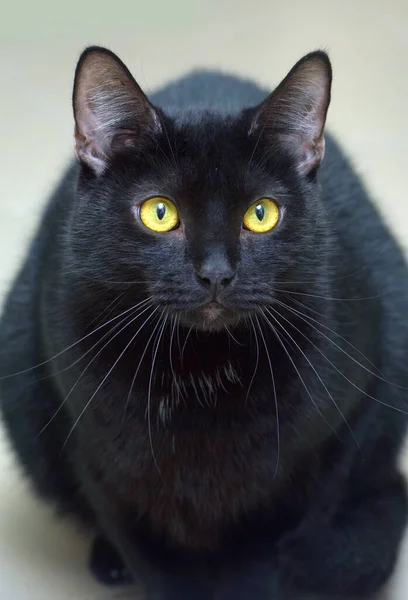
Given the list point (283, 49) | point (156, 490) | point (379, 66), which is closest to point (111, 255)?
point (156, 490)

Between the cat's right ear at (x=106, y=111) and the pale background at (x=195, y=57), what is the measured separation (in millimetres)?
591

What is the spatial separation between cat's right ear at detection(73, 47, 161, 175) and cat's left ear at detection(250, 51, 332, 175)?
0.14m

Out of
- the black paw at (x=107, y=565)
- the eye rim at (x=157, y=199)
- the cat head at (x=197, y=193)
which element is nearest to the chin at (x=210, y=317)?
the cat head at (x=197, y=193)

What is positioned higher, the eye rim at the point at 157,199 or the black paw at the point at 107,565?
the eye rim at the point at 157,199

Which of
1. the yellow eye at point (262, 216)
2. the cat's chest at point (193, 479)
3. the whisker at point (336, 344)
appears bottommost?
the cat's chest at point (193, 479)

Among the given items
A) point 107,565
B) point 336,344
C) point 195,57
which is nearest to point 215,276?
point 336,344

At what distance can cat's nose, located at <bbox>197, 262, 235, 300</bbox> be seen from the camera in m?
1.04

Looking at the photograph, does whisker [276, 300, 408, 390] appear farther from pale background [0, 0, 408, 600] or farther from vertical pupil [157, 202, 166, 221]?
pale background [0, 0, 408, 600]

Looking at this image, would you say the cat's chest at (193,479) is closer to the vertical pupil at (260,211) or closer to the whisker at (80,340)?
the whisker at (80,340)

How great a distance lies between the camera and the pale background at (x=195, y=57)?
1.88 metres

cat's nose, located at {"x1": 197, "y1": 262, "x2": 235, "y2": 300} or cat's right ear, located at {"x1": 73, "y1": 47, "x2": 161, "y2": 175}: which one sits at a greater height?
cat's right ear, located at {"x1": 73, "y1": 47, "x2": 161, "y2": 175}

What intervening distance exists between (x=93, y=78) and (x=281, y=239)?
0.31 metres

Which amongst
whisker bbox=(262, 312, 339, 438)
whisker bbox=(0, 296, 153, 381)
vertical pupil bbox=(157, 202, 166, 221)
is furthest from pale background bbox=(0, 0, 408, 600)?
vertical pupil bbox=(157, 202, 166, 221)

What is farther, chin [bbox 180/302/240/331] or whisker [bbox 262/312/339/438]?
whisker [bbox 262/312/339/438]
